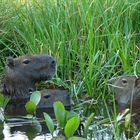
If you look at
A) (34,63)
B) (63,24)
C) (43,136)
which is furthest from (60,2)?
(43,136)

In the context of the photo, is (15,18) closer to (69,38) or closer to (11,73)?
(69,38)

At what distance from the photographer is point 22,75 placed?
6465 millimetres

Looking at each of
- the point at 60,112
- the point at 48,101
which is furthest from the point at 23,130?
the point at 48,101

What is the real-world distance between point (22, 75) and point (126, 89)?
1.12m

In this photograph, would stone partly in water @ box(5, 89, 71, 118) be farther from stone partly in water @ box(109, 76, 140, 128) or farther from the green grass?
stone partly in water @ box(109, 76, 140, 128)

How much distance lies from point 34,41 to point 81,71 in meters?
0.92

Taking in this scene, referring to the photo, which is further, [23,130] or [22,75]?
[22,75]

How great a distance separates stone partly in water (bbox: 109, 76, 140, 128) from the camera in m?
6.11

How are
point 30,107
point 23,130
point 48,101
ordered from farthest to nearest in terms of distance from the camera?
point 48,101
point 30,107
point 23,130

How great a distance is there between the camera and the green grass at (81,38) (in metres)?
6.61

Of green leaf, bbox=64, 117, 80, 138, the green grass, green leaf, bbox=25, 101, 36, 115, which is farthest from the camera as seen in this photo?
the green grass

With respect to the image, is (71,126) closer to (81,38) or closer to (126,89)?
(126,89)

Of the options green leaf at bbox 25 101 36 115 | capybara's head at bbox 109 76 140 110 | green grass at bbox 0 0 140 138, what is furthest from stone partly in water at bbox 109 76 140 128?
green leaf at bbox 25 101 36 115

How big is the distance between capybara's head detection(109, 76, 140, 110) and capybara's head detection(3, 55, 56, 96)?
0.78m
